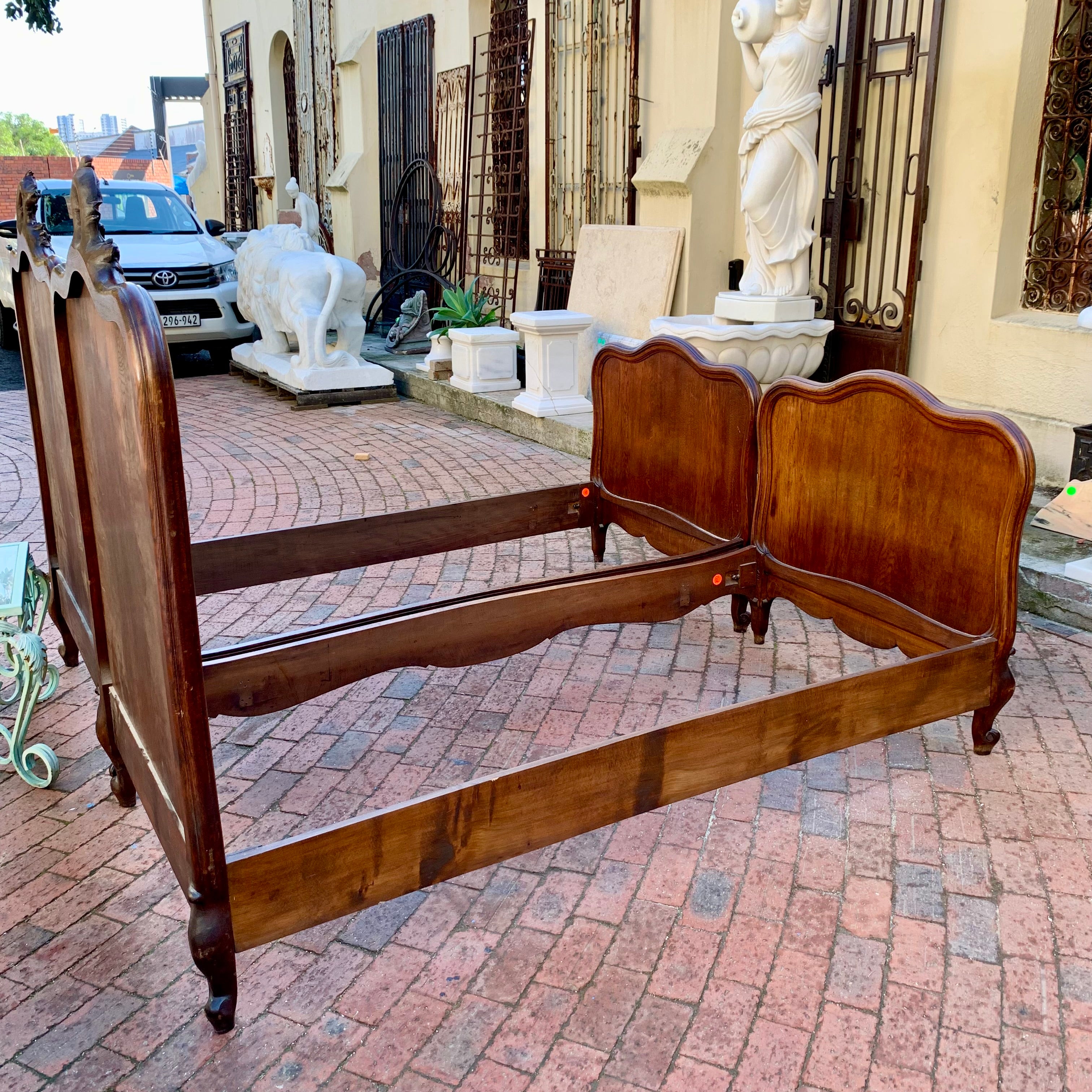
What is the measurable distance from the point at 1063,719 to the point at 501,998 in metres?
2.31

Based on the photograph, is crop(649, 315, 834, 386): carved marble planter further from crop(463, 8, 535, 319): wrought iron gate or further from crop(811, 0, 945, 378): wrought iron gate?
crop(463, 8, 535, 319): wrought iron gate

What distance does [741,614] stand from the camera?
4.41m

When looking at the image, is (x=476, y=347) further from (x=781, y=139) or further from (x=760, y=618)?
(x=760, y=618)

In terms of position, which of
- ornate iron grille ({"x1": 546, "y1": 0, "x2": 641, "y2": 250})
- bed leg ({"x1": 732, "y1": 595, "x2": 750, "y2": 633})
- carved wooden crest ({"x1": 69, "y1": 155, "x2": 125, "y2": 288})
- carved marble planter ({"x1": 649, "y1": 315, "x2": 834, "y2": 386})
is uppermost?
ornate iron grille ({"x1": 546, "y1": 0, "x2": 641, "y2": 250})

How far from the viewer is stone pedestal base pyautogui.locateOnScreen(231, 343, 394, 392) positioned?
31.3 ft

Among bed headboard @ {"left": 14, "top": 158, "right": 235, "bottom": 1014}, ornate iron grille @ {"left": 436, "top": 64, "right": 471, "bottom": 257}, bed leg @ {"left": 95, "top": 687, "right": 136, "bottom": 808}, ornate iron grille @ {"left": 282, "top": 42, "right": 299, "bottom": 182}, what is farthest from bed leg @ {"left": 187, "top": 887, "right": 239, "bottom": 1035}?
ornate iron grille @ {"left": 282, "top": 42, "right": 299, "bottom": 182}

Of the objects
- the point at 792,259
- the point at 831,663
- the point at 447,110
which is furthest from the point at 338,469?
the point at 447,110

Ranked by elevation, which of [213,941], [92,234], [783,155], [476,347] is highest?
[783,155]

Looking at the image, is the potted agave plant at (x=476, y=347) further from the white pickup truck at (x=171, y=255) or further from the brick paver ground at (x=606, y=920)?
the brick paver ground at (x=606, y=920)

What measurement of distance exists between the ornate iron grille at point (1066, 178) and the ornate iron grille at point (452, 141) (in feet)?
24.7

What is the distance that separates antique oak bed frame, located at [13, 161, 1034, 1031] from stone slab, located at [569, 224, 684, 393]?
12.7 ft

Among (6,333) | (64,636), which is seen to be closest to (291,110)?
(6,333)

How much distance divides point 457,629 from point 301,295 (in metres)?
6.72

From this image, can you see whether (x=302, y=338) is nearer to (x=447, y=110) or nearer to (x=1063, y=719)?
(x=447, y=110)
